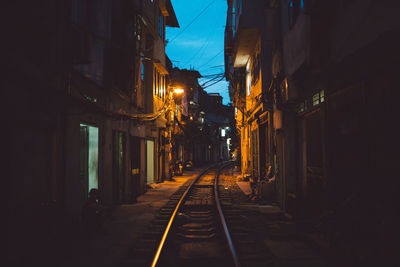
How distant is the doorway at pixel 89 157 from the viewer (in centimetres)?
977

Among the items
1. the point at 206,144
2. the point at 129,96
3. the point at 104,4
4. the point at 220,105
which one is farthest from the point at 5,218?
the point at 220,105

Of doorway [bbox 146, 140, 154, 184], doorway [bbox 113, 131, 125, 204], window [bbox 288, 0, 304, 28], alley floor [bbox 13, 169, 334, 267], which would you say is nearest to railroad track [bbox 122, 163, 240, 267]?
alley floor [bbox 13, 169, 334, 267]

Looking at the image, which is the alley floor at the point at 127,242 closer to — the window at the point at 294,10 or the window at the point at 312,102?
the window at the point at 312,102

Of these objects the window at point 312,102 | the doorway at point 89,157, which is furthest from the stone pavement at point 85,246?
the window at point 312,102

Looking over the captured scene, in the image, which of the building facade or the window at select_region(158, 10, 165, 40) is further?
the window at select_region(158, 10, 165, 40)

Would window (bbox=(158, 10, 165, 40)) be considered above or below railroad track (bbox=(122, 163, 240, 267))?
above

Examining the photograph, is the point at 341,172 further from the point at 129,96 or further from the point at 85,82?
the point at 129,96

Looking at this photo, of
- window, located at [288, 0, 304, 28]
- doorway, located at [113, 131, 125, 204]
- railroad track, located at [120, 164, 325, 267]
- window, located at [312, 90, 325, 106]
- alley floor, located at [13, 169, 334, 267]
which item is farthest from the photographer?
doorway, located at [113, 131, 125, 204]

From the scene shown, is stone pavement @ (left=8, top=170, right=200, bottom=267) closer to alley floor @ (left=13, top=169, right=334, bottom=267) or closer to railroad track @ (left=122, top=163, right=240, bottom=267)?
alley floor @ (left=13, top=169, right=334, bottom=267)

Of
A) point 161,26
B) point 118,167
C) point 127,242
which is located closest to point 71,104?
point 127,242

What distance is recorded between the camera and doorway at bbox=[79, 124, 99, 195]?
977 cm

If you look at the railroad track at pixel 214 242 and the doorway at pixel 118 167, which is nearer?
the railroad track at pixel 214 242

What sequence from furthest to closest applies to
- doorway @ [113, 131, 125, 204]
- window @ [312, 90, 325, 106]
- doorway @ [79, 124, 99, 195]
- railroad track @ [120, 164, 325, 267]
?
doorway @ [113, 131, 125, 204] → doorway @ [79, 124, 99, 195] → window @ [312, 90, 325, 106] → railroad track @ [120, 164, 325, 267]

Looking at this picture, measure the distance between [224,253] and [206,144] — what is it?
49.4 m
